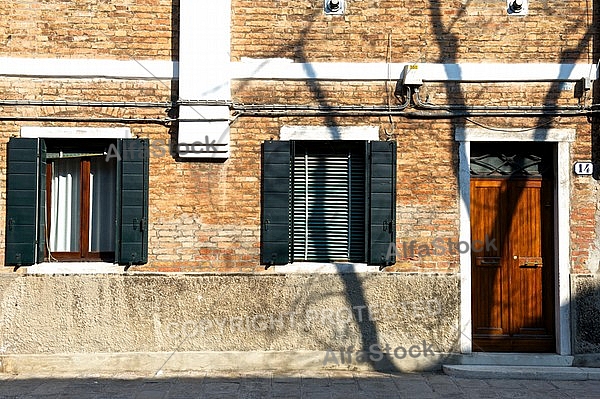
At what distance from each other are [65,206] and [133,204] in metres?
1.07

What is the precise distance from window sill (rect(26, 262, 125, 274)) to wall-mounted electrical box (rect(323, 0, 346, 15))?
413 cm

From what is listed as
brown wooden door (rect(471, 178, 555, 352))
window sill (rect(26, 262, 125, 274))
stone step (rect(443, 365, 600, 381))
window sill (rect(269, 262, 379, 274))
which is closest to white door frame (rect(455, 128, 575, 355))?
brown wooden door (rect(471, 178, 555, 352))

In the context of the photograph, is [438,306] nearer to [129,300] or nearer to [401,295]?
[401,295]

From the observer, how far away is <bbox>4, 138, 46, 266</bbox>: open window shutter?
7117 mm

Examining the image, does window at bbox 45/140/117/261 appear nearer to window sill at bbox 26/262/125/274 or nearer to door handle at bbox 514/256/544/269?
window sill at bbox 26/262/125/274

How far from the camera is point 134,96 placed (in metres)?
7.34

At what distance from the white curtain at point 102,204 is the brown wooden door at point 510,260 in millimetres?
4666

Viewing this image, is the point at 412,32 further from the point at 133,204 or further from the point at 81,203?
the point at 81,203

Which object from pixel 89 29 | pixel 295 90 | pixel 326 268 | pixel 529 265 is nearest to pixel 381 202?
pixel 326 268

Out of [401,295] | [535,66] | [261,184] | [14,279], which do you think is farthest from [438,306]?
[14,279]

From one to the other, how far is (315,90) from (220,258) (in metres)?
2.43

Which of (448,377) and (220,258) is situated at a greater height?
(220,258)

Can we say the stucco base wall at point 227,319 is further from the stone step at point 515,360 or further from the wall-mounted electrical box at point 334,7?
the wall-mounted electrical box at point 334,7

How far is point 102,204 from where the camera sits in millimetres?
7609
